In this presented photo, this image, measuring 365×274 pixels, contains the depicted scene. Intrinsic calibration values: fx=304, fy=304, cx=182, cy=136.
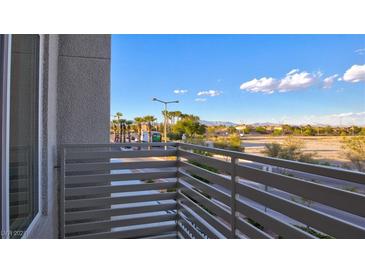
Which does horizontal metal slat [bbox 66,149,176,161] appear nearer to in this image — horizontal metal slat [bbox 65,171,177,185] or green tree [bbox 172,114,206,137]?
horizontal metal slat [bbox 65,171,177,185]

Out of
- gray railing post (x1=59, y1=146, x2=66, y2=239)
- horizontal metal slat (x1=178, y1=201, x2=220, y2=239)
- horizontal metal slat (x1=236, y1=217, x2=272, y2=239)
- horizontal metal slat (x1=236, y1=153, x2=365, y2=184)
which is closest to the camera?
horizontal metal slat (x1=236, y1=153, x2=365, y2=184)

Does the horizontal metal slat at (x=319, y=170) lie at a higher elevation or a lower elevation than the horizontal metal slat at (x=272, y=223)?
higher

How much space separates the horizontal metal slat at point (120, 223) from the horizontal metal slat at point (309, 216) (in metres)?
1.38

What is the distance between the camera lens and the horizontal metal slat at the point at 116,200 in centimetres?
278

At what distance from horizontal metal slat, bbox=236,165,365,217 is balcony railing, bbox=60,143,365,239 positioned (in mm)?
19

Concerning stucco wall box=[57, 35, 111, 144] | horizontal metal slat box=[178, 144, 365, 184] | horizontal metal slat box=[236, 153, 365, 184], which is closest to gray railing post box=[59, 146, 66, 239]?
stucco wall box=[57, 35, 111, 144]

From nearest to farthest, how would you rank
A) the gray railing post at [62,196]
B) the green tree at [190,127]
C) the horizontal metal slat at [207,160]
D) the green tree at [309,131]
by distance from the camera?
the horizontal metal slat at [207,160] < the gray railing post at [62,196] < the green tree at [309,131] < the green tree at [190,127]

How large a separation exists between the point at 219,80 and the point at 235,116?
2.54 m

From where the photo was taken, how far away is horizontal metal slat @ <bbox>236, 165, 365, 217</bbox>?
3.78 feet

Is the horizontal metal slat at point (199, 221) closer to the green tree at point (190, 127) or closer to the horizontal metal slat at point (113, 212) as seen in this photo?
the horizontal metal slat at point (113, 212)

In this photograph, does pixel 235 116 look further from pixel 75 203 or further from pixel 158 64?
pixel 75 203

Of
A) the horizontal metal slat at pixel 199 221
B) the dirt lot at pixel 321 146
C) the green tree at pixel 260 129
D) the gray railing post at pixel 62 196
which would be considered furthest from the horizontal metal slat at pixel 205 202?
the green tree at pixel 260 129

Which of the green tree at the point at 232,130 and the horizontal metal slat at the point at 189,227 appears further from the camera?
the green tree at the point at 232,130
